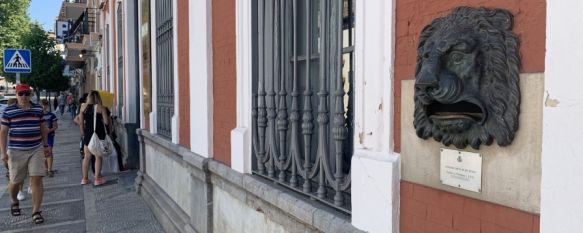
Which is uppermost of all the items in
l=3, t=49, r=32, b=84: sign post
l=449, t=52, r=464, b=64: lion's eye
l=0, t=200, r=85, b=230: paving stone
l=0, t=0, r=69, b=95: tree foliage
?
l=0, t=0, r=69, b=95: tree foliage

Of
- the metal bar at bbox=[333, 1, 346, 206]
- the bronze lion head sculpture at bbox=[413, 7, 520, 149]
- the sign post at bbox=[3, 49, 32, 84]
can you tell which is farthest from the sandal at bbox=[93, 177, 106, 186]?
the bronze lion head sculpture at bbox=[413, 7, 520, 149]

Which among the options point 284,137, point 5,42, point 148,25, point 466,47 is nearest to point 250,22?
point 284,137

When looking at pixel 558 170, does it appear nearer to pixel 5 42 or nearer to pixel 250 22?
pixel 250 22

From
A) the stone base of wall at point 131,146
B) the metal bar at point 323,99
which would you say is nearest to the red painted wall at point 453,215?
the metal bar at point 323,99

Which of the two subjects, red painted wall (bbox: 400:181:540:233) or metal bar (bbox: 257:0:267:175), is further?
metal bar (bbox: 257:0:267:175)

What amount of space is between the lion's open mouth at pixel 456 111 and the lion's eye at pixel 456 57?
0.15 m

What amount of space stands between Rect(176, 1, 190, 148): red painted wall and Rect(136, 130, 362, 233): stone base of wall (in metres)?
0.22

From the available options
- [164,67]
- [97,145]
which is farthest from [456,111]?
[97,145]

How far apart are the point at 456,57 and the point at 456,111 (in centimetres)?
20

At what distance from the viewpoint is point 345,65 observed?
2.79 metres

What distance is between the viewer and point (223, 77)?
424 cm

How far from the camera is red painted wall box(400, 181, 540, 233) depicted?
162cm

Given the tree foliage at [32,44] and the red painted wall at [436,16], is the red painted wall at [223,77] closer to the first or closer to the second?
the red painted wall at [436,16]

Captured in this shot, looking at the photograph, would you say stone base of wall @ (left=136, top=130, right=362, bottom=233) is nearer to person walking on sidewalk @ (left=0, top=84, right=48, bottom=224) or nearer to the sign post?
person walking on sidewalk @ (left=0, top=84, right=48, bottom=224)
